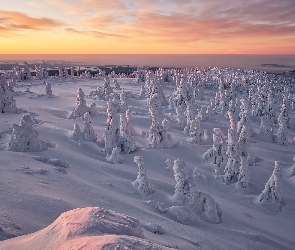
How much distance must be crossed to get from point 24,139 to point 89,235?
12525 millimetres

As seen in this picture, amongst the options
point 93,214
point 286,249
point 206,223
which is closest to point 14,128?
point 206,223

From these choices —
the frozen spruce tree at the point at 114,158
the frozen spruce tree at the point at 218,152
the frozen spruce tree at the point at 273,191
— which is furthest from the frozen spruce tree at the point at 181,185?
the frozen spruce tree at the point at 218,152

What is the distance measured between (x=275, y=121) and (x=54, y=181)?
45.8 meters

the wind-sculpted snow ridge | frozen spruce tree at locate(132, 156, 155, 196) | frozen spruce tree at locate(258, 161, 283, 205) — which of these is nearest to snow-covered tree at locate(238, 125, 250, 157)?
frozen spruce tree at locate(258, 161, 283, 205)

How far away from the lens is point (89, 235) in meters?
4.29

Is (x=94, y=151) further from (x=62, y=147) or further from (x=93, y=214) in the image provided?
(x=93, y=214)

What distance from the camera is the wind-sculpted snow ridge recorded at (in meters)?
3.91

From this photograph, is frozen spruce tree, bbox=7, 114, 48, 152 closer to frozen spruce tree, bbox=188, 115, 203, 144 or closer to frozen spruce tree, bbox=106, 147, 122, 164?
frozen spruce tree, bbox=106, 147, 122, 164

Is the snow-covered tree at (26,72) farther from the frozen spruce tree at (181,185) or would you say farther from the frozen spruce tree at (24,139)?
the frozen spruce tree at (181,185)

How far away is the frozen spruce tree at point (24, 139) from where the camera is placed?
15.1m

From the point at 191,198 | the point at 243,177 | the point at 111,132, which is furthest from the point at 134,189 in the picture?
the point at 243,177

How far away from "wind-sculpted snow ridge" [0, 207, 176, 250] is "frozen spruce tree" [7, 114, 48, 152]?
10.6 m

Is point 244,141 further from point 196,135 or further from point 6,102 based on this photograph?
point 6,102

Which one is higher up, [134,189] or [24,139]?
[24,139]
